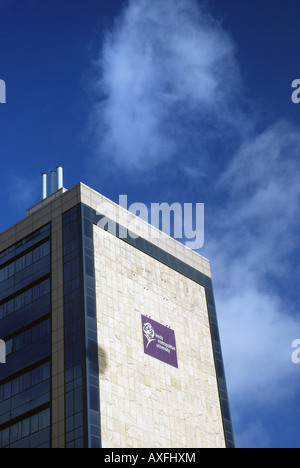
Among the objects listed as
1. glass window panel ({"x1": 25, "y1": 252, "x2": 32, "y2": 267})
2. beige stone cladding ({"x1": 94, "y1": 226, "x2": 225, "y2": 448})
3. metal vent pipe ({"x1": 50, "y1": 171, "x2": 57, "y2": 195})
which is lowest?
beige stone cladding ({"x1": 94, "y1": 226, "x2": 225, "y2": 448})

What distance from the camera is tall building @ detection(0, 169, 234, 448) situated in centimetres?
8631

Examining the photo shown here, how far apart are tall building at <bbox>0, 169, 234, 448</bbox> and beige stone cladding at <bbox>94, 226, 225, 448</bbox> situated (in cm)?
15

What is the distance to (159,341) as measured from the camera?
320 feet

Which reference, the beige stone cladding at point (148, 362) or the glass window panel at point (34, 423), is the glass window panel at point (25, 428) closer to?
the glass window panel at point (34, 423)

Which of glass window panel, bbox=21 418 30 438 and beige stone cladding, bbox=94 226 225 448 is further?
glass window panel, bbox=21 418 30 438

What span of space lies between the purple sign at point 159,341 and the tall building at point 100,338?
0.16 m

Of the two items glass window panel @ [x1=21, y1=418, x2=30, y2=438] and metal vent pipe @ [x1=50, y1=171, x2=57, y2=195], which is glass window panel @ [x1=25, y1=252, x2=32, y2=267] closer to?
metal vent pipe @ [x1=50, y1=171, x2=57, y2=195]

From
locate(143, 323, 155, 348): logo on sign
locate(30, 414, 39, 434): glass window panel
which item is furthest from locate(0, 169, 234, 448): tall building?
locate(143, 323, 155, 348): logo on sign

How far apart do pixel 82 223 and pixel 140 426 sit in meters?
23.7

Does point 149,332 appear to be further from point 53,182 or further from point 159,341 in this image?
point 53,182

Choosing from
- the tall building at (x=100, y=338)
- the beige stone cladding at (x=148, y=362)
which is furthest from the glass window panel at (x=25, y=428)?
the beige stone cladding at (x=148, y=362)

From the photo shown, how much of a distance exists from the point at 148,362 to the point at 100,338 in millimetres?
A: 7700

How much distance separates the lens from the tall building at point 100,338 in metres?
86.3
